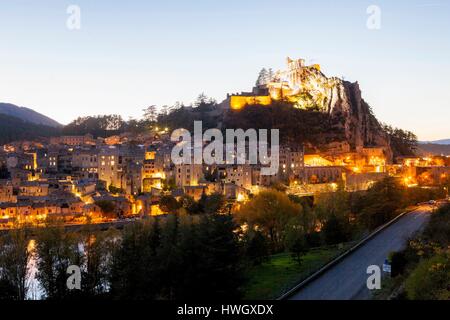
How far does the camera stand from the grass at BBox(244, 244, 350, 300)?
13125mm

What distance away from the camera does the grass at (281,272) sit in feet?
43.1

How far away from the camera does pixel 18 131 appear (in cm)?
6856

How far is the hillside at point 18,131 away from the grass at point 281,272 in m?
51.3

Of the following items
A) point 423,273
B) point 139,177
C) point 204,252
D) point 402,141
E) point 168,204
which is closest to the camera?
point 423,273

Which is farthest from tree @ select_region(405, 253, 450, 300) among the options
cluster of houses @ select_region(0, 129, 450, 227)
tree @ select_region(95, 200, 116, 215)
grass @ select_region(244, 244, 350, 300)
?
tree @ select_region(95, 200, 116, 215)

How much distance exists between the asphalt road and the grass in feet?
1.62

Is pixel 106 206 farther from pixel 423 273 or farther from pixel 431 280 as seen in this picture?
pixel 431 280

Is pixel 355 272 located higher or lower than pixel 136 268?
higher

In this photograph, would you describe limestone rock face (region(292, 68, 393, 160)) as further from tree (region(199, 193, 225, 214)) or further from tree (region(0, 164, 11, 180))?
tree (region(0, 164, 11, 180))

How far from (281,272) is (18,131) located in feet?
202

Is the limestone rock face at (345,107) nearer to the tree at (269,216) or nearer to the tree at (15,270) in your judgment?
the tree at (269,216)

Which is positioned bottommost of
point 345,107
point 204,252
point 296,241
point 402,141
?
point 296,241

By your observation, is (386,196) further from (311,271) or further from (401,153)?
(401,153)

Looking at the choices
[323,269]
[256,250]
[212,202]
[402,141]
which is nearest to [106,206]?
[212,202]
